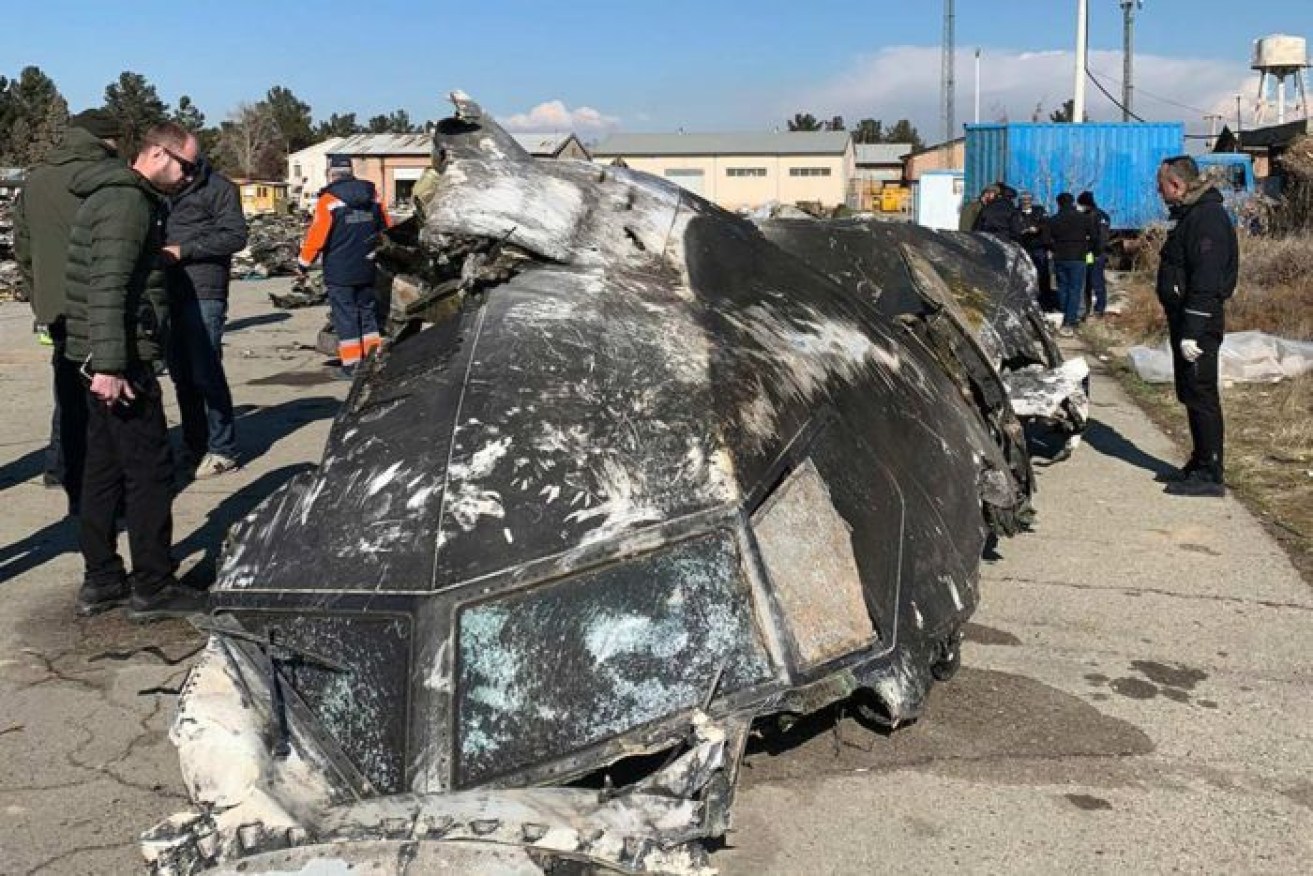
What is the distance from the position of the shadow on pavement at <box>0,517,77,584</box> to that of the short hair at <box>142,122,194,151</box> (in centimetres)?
215

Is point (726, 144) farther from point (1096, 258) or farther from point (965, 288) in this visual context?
point (965, 288)

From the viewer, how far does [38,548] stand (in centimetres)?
570

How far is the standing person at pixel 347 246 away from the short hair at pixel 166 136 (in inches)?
157

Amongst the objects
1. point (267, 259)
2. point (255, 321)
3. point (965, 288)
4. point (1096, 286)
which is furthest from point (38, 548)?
point (267, 259)

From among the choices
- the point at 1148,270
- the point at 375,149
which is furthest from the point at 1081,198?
the point at 375,149

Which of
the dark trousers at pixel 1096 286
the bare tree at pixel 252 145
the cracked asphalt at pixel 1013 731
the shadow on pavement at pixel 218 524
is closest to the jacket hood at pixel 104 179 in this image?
the shadow on pavement at pixel 218 524

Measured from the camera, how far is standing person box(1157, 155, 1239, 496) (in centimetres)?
650

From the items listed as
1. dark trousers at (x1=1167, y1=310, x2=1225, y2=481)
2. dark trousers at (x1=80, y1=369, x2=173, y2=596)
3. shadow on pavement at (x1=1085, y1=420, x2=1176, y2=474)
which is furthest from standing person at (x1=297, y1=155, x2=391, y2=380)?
dark trousers at (x1=1167, y1=310, x2=1225, y2=481)

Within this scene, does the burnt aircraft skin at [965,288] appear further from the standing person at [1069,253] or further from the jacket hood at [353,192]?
the standing person at [1069,253]

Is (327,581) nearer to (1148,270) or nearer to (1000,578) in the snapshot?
(1000,578)

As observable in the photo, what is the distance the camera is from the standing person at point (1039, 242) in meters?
14.5

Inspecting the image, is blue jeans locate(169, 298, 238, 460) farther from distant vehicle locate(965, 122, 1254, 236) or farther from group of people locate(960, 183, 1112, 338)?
distant vehicle locate(965, 122, 1254, 236)

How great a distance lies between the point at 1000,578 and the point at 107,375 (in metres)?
3.93

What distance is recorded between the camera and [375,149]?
58.7 metres
